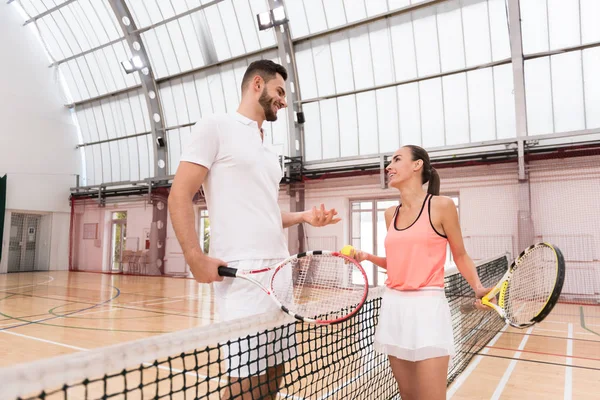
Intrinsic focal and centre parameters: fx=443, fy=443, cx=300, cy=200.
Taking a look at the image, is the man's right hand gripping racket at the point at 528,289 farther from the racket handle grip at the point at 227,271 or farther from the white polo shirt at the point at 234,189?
the racket handle grip at the point at 227,271

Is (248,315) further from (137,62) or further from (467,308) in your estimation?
(137,62)

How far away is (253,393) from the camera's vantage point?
1.99 m

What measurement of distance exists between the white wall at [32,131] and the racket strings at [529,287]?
2000cm

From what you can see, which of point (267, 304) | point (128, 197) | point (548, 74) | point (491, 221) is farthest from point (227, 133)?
point (128, 197)

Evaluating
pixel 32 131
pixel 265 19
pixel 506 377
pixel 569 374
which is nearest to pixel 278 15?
pixel 265 19

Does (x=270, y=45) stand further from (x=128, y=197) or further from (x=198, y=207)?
(x=128, y=197)

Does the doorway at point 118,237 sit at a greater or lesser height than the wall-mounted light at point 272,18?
lesser

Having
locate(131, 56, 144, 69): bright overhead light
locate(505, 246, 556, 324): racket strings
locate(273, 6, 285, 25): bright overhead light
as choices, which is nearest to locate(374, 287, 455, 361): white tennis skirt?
locate(505, 246, 556, 324): racket strings

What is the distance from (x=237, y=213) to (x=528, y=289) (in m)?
3.78

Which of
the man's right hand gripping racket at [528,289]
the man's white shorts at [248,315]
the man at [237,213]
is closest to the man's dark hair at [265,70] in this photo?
the man at [237,213]

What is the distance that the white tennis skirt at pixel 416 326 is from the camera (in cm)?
232

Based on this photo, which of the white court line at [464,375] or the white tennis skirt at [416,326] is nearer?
the white tennis skirt at [416,326]

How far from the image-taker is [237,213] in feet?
6.59

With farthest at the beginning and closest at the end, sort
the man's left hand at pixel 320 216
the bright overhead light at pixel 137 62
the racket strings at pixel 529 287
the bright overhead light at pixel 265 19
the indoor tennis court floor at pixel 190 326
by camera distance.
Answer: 1. the bright overhead light at pixel 137 62
2. the bright overhead light at pixel 265 19
3. the indoor tennis court floor at pixel 190 326
4. the racket strings at pixel 529 287
5. the man's left hand at pixel 320 216
